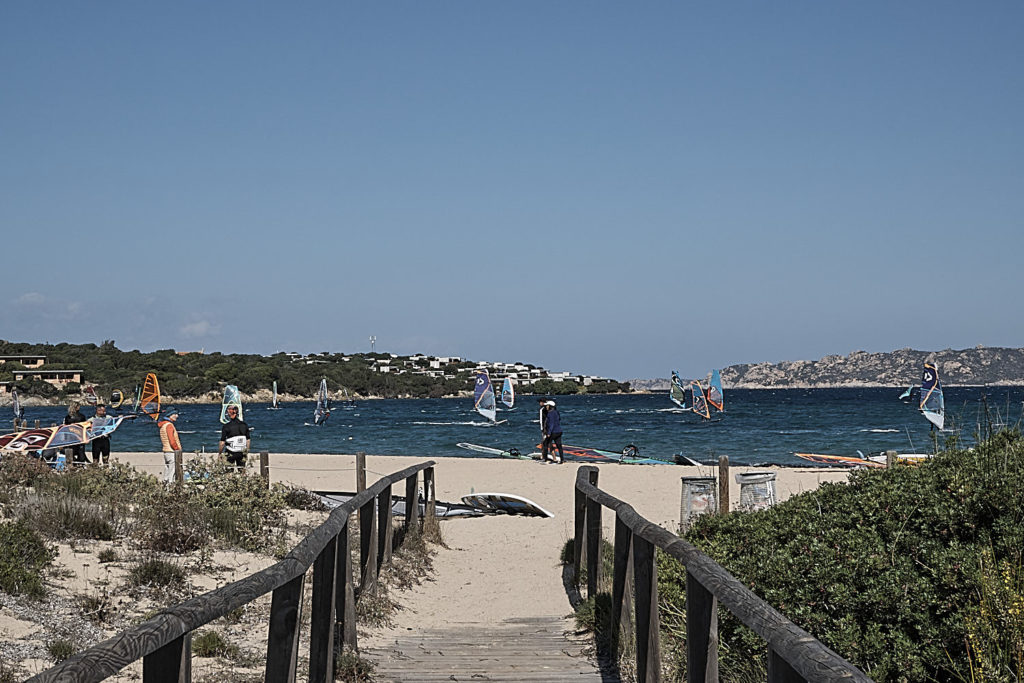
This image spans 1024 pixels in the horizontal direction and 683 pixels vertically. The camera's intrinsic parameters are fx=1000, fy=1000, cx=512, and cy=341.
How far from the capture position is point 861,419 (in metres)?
62.6

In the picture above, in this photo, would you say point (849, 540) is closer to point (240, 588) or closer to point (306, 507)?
point (240, 588)

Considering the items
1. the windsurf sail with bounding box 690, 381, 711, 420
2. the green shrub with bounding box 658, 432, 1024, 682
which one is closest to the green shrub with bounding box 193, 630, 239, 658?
the green shrub with bounding box 658, 432, 1024, 682

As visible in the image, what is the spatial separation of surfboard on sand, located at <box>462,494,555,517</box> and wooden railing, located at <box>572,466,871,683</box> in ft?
25.9

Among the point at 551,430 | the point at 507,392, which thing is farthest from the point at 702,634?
the point at 507,392

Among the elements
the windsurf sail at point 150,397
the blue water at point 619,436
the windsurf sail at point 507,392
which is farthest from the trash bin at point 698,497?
the windsurf sail at point 507,392

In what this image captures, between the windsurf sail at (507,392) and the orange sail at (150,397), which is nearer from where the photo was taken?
the orange sail at (150,397)

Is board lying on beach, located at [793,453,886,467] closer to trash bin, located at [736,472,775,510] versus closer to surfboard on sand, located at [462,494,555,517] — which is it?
surfboard on sand, located at [462,494,555,517]

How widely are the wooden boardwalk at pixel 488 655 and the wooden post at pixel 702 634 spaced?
1.80m

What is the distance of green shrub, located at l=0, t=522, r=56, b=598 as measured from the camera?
6.48 m

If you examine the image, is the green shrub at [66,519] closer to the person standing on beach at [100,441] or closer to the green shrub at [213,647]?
the green shrub at [213,647]

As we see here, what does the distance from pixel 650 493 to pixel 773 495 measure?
8.76 m

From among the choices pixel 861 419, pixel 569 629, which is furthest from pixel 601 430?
pixel 569 629

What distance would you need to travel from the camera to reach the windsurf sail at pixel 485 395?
46.9 metres

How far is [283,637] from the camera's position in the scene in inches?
148
